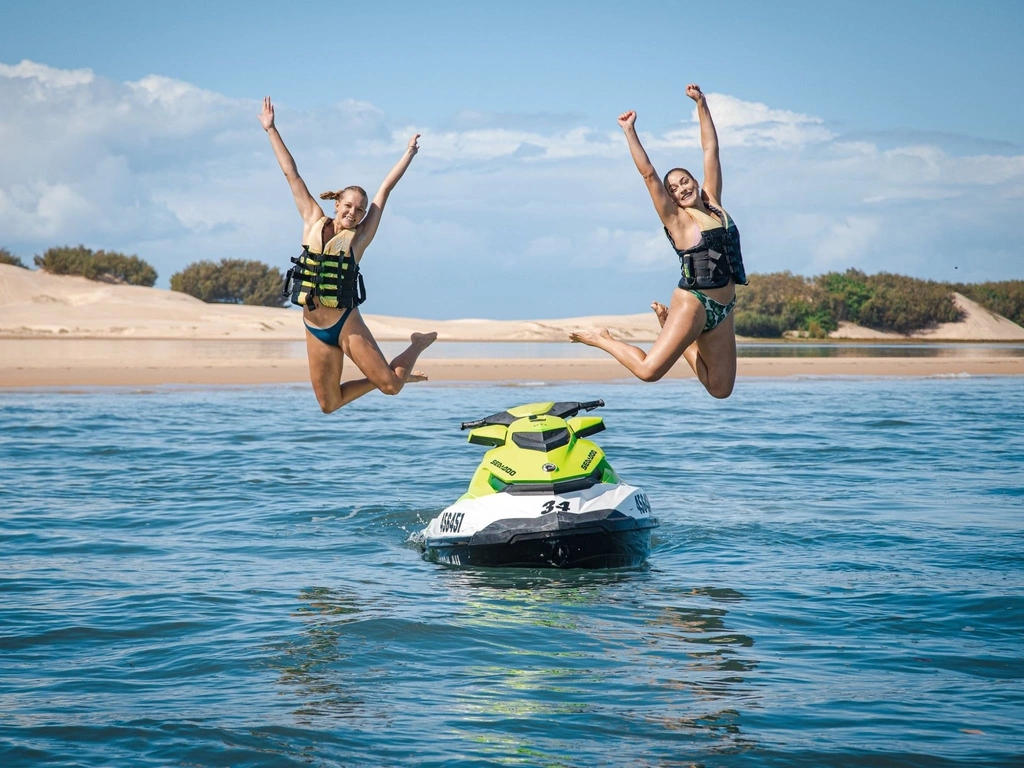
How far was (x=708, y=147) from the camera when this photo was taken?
8.95 metres

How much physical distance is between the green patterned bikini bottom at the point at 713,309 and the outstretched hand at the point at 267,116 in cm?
377

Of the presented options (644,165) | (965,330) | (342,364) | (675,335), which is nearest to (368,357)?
(342,364)

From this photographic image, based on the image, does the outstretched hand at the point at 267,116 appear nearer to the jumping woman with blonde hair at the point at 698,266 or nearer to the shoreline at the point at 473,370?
the jumping woman with blonde hair at the point at 698,266

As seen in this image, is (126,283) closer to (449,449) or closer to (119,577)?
(449,449)

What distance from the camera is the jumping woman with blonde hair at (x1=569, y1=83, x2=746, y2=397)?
28.0 feet

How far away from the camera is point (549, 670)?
6.62 metres

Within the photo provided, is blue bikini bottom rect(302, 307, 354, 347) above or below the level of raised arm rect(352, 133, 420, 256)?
below

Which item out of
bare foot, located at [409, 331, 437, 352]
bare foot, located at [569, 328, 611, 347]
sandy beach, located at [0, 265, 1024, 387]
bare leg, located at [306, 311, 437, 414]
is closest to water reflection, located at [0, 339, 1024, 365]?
sandy beach, located at [0, 265, 1024, 387]

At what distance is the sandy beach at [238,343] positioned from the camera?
2836 centimetres

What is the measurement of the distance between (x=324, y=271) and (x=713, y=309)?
10.4 ft

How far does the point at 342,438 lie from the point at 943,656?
12951mm

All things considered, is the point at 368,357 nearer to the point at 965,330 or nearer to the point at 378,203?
the point at 378,203

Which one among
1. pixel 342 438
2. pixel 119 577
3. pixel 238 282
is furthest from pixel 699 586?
pixel 238 282

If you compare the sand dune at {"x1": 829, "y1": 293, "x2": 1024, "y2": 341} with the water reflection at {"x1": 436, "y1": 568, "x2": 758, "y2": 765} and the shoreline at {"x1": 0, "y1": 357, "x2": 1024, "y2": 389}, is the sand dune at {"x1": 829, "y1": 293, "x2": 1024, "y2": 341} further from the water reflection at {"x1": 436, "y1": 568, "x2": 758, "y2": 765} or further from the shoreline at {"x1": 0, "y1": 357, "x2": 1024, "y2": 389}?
the water reflection at {"x1": 436, "y1": 568, "x2": 758, "y2": 765}
